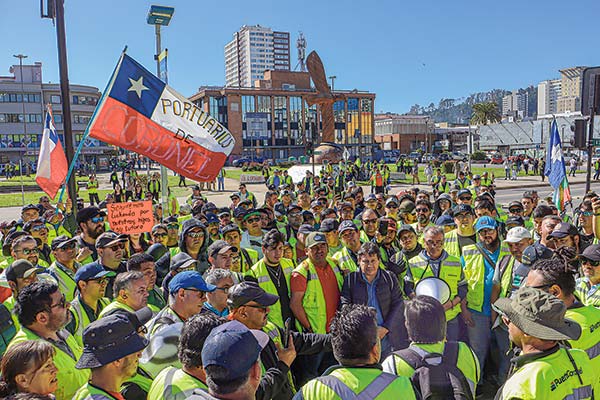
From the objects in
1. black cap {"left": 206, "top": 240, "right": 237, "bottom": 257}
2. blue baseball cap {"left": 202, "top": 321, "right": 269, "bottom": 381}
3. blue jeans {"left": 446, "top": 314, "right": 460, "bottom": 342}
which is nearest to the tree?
blue jeans {"left": 446, "top": 314, "right": 460, "bottom": 342}

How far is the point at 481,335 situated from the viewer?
5.12 meters

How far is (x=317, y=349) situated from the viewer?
3709mm

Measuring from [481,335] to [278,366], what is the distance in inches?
114

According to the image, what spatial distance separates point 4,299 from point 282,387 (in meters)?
3.08

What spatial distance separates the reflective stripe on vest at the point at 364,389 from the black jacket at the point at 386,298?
6.88ft

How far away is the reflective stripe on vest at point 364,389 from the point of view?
242 cm

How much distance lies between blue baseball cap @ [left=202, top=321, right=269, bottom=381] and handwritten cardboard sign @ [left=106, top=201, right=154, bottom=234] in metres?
5.28

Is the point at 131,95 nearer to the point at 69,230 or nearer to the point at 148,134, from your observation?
the point at 148,134

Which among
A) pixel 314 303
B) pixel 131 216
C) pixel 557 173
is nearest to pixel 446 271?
pixel 314 303

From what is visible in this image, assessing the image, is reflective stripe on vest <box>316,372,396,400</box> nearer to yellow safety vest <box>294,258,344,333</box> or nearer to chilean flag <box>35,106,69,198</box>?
yellow safety vest <box>294,258,344,333</box>

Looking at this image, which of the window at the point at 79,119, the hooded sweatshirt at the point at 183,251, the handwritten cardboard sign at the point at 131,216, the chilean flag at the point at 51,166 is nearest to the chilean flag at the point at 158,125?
the handwritten cardboard sign at the point at 131,216

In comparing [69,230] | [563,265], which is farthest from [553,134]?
[69,230]

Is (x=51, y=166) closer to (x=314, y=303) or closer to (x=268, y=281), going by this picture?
(x=268, y=281)

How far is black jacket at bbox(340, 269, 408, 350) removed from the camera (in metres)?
4.59
